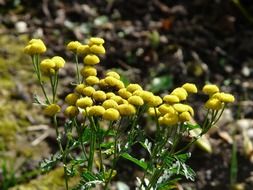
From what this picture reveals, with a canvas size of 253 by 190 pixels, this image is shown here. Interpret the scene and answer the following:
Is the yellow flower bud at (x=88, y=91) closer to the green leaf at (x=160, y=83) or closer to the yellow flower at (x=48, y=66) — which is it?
the yellow flower at (x=48, y=66)

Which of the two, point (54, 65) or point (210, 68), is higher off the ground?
point (54, 65)

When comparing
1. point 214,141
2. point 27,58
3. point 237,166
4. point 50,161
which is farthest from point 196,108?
point 50,161

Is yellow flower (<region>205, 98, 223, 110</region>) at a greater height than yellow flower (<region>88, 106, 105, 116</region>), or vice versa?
yellow flower (<region>88, 106, 105, 116</region>)

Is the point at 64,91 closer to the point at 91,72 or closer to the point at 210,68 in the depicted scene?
the point at 210,68

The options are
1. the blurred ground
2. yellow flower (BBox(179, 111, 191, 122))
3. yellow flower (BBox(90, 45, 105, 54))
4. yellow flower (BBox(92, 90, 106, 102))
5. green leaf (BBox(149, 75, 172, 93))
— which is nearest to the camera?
yellow flower (BBox(179, 111, 191, 122))

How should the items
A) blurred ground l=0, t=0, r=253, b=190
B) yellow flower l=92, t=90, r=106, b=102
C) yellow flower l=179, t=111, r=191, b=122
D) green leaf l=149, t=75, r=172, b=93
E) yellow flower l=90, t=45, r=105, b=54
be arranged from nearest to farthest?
yellow flower l=179, t=111, r=191, b=122
yellow flower l=92, t=90, r=106, b=102
yellow flower l=90, t=45, r=105, b=54
blurred ground l=0, t=0, r=253, b=190
green leaf l=149, t=75, r=172, b=93

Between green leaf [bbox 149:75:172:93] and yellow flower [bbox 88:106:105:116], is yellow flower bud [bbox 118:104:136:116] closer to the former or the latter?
yellow flower [bbox 88:106:105:116]

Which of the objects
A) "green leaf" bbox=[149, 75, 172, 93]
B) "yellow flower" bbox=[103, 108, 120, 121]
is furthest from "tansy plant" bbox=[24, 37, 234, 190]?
"green leaf" bbox=[149, 75, 172, 93]
